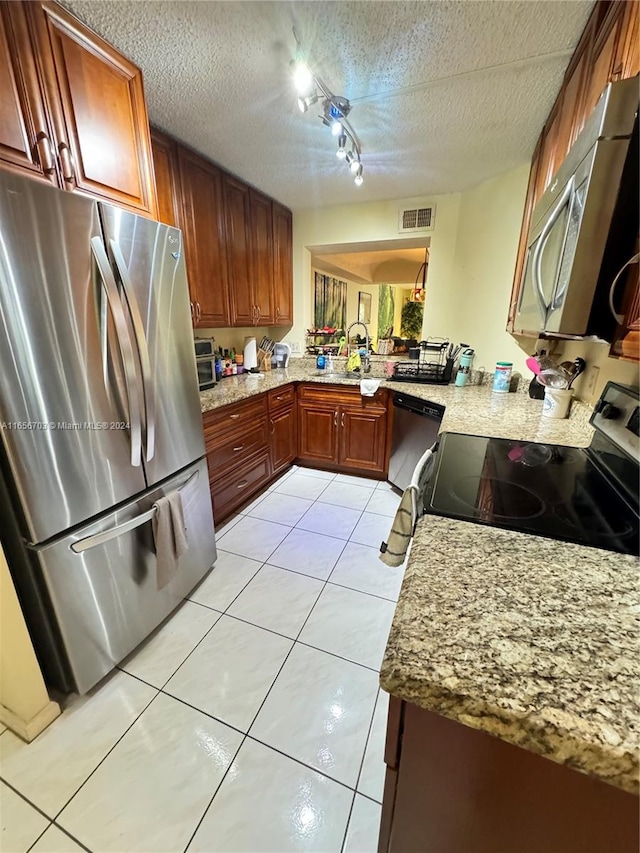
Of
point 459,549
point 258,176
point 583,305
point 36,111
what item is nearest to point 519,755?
point 459,549

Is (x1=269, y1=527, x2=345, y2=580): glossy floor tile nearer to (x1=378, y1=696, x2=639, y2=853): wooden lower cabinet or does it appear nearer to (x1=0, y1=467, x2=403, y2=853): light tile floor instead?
(x1=0, y1=467, x2=403, y2=853): light tile floor

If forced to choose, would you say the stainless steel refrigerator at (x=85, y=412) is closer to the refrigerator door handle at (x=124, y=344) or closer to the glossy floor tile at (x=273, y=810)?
the refrigerator door handle at (x=124, y=344)

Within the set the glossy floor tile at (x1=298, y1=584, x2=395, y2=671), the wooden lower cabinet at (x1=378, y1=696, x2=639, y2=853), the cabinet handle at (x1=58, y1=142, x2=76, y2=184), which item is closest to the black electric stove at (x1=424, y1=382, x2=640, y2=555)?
the wooden lower cabinet at (x1=378, y1=696, x2=639, y2=853)

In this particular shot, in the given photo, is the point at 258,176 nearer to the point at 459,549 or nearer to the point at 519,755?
the point at 459,549

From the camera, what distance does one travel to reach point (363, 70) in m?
1.47

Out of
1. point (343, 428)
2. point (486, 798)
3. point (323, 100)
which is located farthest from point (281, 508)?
point (323, 100)

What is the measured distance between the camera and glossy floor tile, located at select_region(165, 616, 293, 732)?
127 cm

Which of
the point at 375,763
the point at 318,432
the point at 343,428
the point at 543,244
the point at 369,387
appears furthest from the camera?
the point at 318,432

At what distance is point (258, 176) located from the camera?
2576 mm

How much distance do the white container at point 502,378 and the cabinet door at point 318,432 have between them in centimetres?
125

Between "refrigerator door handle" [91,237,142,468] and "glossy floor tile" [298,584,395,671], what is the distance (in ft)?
3.58

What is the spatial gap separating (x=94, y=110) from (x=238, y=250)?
4.61ft

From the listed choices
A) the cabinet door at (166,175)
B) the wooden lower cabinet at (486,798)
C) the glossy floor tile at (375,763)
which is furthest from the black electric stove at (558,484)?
the cabinet door at (166,175)

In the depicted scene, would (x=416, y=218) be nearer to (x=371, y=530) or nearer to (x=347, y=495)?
(x=347, y=495)
